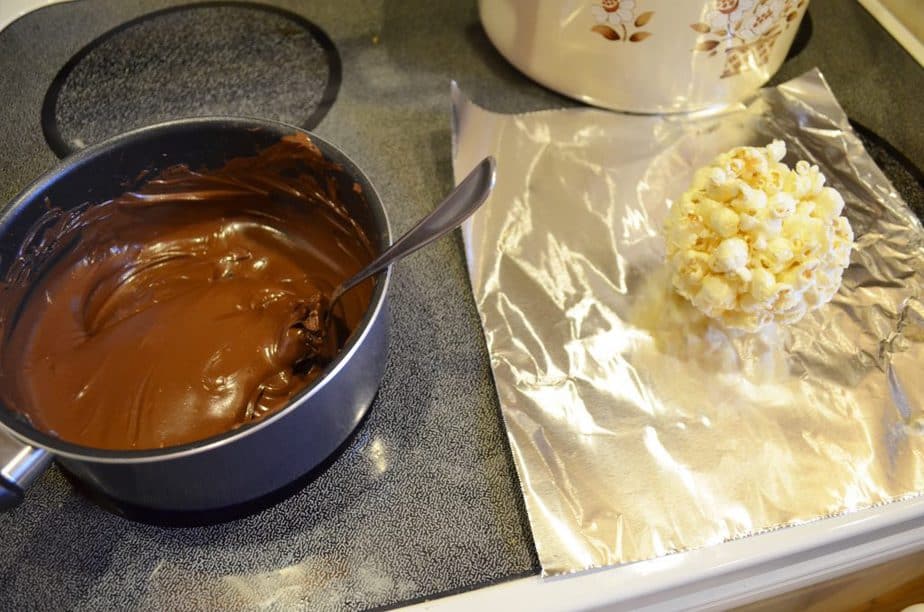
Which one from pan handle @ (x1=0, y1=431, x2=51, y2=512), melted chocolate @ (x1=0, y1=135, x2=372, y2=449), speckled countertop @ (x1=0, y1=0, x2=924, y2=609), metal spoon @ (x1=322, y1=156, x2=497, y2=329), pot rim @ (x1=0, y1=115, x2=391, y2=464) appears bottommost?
speckled countertop @ (x1=0, y1=0, x2=924, y2=609)

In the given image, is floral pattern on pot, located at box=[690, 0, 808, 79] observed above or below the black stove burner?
above

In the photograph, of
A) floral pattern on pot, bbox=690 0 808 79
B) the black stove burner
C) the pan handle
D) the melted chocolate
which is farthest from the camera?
the black stove burner

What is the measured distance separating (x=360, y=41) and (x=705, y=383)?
2.08ft

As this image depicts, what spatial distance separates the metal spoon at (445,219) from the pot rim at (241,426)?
0.01 meters

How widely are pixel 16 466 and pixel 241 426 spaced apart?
5.5 inches

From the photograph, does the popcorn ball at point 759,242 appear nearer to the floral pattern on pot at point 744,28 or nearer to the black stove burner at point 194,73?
the floral pattern on pot at point 744,28

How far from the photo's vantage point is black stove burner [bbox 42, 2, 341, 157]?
85 cm

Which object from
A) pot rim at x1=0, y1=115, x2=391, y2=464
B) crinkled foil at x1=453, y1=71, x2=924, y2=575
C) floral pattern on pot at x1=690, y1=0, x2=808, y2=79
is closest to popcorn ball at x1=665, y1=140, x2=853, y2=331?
crinkled foil at x1=453, y1=71, x2=924, y2=575

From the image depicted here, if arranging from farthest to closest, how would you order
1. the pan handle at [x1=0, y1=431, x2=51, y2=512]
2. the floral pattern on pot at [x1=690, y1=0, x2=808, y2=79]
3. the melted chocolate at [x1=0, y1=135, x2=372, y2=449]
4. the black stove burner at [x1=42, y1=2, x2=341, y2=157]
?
1. the black stove burner at [x1=42, y1=2, x2=341, y2=157]
2. the floral pattern on pot at [x1=690, y1=0, x2=808, y2=79]
3. the melted chocolate at [x1=0, y1=135, x2=372, y2=449]
4. the pan handle at [x1=0, y1=431, x2=51, y2=512]

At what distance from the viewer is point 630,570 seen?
527mm

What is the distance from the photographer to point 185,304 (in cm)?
62

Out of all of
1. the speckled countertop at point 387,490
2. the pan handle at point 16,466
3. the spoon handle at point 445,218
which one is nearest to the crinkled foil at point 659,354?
the speckled countertop at point 387,490

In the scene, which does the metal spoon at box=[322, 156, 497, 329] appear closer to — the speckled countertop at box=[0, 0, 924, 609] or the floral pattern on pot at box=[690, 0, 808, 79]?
the speckled countertop at box=[0, 0, 924, 609]

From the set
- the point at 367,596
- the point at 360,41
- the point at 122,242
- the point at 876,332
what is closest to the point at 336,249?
the point at 122,242
